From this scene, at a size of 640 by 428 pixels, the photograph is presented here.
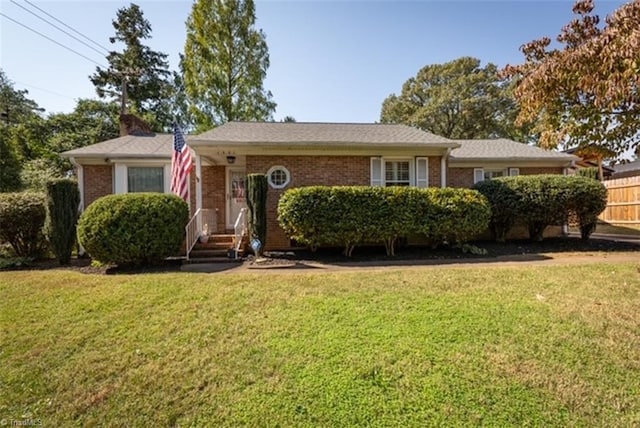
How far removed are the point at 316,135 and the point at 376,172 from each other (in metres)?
2.50

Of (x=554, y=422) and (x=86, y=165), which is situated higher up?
(x=86, y=165)

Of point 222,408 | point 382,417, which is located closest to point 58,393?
point 222,408

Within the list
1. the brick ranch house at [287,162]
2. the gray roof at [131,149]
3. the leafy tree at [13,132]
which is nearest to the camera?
the brick ranch house at [287,162]

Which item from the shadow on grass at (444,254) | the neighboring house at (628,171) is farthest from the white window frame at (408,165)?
the neighboring house at (628,171)

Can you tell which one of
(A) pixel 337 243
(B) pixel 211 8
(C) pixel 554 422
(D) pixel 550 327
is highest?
(B) pixel 211 8

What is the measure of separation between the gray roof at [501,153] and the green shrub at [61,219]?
12679 mm

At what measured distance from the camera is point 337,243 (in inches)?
341

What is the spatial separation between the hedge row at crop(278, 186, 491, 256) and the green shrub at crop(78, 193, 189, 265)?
2.96 m

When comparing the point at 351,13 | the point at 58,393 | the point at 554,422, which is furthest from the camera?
the point at 351,13

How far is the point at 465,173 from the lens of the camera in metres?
12.2

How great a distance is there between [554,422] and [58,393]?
493cm

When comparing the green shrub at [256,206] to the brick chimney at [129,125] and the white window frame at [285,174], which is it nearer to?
the white window frame at [285,174]

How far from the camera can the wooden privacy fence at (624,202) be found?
13.9 metres

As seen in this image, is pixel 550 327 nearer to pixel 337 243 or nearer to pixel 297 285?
pixel 297 285
